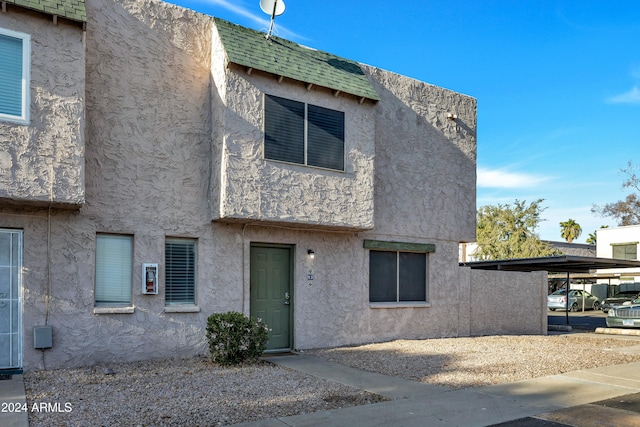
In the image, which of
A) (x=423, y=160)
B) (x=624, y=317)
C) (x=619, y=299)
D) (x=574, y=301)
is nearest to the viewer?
(x=423, y=160)

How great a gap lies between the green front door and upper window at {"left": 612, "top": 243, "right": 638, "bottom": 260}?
1231 inches

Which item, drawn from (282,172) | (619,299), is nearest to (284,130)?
(282,172)

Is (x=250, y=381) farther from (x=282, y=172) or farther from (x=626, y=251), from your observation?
(x=626, y=251)

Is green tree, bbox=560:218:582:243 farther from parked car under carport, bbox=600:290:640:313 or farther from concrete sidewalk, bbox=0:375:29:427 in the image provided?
concrete sidewalk, bbox=0:375:29:427

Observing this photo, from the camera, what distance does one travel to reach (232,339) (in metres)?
9.95

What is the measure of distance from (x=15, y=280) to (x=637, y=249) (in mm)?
36873

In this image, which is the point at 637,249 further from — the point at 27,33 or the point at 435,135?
the point at 27,33

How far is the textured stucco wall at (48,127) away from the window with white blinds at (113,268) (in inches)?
46.2

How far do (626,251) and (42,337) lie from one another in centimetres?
3689

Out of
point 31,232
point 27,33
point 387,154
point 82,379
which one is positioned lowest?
point 82,379

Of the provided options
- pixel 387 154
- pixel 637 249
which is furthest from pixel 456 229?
pixel 637 249

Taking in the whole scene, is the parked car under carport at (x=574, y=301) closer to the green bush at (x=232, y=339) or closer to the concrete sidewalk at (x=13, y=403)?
the green bush at (x=232, y=339)

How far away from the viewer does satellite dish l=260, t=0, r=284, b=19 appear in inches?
465

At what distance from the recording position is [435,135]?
15.0 metres
